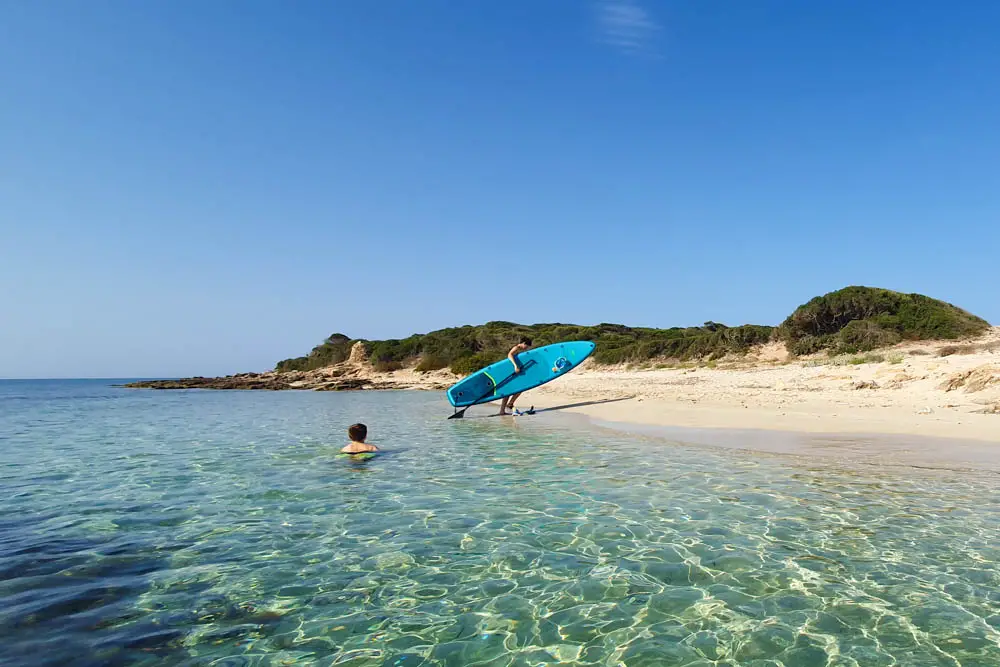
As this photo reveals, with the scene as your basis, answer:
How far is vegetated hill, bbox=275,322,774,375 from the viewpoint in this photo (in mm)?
37987

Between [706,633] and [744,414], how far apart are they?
1277cm

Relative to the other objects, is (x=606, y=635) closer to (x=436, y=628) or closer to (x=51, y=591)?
(x=436, y=628)

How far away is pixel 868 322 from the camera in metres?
32.0

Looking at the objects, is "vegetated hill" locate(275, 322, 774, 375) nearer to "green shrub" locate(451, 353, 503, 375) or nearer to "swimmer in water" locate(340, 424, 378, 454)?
"green shrub" locate(451, 353, 503, 375)

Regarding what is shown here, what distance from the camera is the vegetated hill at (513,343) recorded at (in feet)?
125

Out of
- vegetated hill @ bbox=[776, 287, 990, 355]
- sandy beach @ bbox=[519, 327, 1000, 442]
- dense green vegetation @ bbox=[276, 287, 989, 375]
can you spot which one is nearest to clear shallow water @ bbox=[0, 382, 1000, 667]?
sandy beach @ bbox=[519, 327, 1000, 442]

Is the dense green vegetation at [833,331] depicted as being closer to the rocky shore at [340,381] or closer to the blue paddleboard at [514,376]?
the rocky shore at [340,381]

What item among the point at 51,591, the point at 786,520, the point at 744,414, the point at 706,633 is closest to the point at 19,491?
the point at 51,591

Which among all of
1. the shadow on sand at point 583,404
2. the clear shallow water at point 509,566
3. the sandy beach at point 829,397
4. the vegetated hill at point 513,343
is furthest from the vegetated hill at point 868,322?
the clear shallow water at point 509,566

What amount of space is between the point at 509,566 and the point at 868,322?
111ft

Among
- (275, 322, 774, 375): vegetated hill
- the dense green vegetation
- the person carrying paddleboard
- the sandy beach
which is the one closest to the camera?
the sandy beach

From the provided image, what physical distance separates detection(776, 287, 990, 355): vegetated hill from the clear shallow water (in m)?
26.1

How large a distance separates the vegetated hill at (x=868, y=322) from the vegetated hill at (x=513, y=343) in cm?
266

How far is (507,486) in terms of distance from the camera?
8.07m
